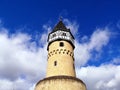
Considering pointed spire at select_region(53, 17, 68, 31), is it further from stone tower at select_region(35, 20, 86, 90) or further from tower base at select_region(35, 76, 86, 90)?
tower base at select_region(35, 76, 86, 90)

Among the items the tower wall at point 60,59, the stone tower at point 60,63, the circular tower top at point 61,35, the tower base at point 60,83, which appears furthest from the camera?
the circular tower top at point 61,35

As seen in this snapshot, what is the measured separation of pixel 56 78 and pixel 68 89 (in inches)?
83.2

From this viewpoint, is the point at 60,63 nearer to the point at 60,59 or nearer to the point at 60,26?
the point at 60,59

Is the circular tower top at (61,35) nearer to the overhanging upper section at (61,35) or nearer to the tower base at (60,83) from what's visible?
the overhanging upper section at (61,35)

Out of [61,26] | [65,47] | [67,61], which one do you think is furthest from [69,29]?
[67,61]

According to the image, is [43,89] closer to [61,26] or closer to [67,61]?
[67,61]

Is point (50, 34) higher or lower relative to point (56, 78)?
higher

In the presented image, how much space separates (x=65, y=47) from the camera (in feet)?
113

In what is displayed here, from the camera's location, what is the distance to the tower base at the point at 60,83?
96.0 feet

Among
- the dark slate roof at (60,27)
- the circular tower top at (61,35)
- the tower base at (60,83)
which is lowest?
the tower base at (60,83)

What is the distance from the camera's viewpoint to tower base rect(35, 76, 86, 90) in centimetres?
2927

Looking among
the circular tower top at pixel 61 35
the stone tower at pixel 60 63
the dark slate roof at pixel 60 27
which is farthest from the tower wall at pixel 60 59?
the dark slate roof at pixel 60 27

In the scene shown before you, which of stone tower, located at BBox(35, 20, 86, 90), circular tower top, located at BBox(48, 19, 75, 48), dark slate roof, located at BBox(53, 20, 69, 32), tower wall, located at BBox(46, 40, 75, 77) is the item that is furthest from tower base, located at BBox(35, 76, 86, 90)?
dark slate roof, located at BBox(53, 20, 69, 32)

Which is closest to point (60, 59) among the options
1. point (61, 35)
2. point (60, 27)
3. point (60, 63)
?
point (60, 63)
